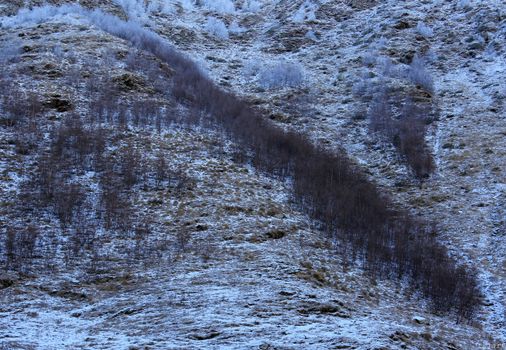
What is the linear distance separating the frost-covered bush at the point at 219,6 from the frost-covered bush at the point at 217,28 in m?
2.63

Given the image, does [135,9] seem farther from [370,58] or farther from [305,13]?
Result: [370,58]

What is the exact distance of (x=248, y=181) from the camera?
1655 cm

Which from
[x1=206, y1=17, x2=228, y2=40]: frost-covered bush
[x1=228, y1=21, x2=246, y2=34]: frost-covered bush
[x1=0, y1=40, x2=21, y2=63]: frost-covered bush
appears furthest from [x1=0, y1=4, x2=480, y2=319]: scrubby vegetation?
[x1=228, y1=21, x2=246, y2=34]: frost-covered bush

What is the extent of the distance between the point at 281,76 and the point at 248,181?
11.5 metres

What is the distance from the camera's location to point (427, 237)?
50.0ft

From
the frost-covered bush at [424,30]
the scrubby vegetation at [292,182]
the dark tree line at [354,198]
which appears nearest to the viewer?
the dark tree line at [354,198]

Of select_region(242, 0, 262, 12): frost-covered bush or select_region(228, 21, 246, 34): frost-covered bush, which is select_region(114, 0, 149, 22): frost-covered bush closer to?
select_region(228, 21, 246, 34): frost-covered bush

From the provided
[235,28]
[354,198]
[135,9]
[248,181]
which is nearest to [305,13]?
[235,28]

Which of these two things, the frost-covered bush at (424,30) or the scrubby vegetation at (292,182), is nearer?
the scrubby vegetation at (292,182)

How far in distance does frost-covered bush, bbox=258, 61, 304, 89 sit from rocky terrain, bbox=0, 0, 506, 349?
118 mm

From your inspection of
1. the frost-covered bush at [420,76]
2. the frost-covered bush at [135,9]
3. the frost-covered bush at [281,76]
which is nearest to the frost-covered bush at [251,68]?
the frost-covered bush at [281,76]

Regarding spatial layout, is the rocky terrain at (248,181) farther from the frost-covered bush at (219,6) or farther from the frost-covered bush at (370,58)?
the frost-covered bush at (219,6)

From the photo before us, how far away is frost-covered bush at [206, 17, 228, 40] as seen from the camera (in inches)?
1320

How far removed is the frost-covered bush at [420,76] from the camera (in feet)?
81.0
